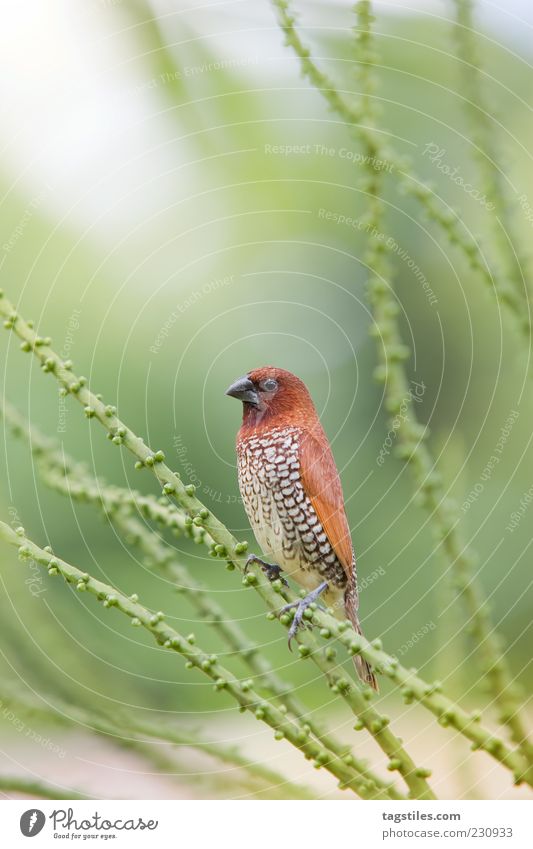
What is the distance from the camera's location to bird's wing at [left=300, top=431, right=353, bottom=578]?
3.65 ft

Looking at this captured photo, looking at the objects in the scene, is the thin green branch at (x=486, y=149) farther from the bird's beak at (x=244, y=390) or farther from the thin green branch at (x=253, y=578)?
the bird's beak at (x=244, y=390)

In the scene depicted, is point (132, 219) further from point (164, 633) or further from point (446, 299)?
point (164, 633)

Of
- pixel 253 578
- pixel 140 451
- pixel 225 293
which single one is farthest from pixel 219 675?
pixel 225 293

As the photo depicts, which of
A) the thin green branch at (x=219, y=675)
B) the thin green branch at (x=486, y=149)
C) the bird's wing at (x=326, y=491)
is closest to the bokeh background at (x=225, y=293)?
the bird's wing at (x=326, y=491)

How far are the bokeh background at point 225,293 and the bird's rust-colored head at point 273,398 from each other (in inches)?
1.0

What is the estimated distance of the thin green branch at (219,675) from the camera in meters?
0.56

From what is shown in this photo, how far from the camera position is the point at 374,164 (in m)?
0.67

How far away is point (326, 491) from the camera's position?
112cm
